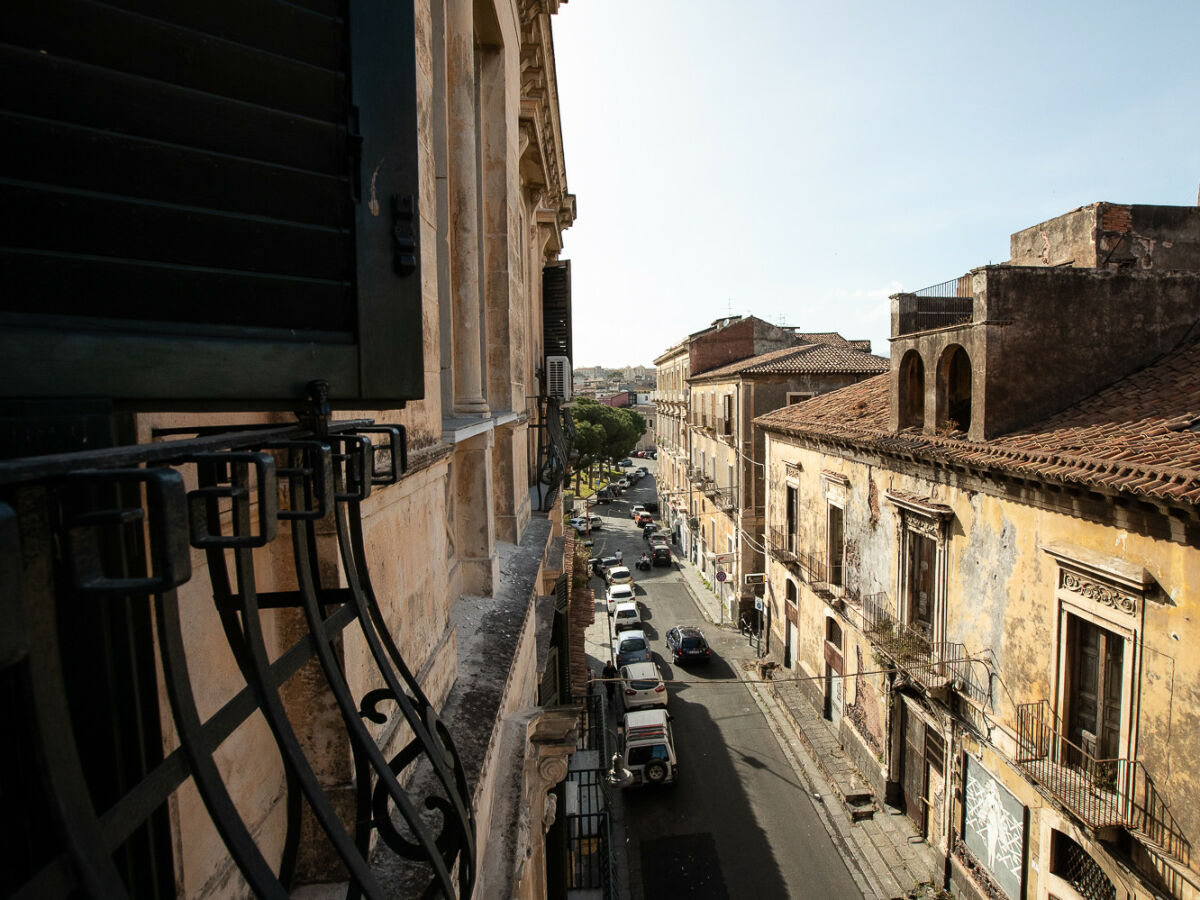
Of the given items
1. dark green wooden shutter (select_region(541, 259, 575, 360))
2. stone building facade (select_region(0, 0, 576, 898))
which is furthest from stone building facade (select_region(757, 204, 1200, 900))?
stone building facade (select_region(0, 0, 576, 898))

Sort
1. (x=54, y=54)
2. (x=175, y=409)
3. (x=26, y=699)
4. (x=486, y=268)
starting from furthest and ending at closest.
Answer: (x=486, y=268) → (x=175, y=409) → (x=54, y=54) → (x=26, y=699)

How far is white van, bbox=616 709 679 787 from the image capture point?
14.7 m

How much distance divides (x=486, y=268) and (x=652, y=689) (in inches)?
543

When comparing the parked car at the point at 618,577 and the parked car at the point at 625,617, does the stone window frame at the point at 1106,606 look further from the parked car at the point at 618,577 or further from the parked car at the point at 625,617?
the parked car at the point at 618,577

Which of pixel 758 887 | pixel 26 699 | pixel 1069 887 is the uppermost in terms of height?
pixel 26 699

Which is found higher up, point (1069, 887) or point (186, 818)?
point (186, 818)

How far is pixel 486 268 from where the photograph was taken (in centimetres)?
668

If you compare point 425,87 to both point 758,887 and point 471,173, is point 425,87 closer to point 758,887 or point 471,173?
point 471,173

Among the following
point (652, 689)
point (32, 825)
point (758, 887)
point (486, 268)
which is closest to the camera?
point (32, 825)

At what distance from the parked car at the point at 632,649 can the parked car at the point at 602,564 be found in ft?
29.1

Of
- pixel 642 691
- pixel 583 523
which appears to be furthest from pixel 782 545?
pixel 583 523

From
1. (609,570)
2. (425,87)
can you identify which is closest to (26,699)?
(425,87)

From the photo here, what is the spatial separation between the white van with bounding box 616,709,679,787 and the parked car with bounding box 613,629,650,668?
3960 mm

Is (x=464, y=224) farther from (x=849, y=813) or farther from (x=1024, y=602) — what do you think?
(x=849, y=813)
